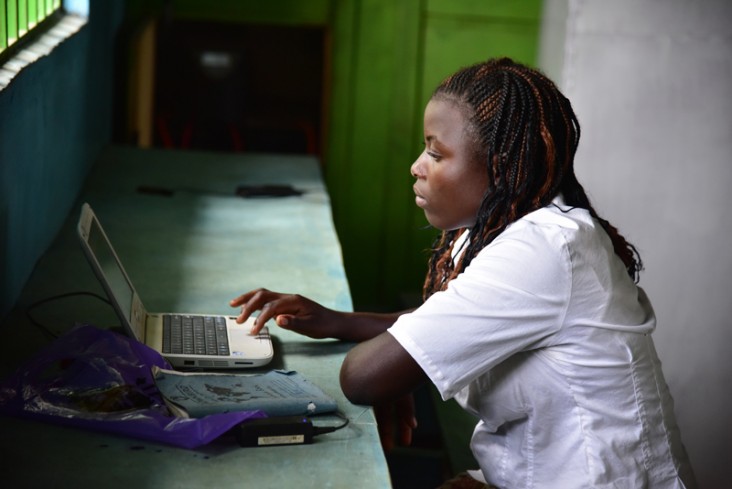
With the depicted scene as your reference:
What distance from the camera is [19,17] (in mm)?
2270

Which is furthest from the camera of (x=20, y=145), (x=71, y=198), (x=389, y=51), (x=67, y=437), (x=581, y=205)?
(x=389, y=51)

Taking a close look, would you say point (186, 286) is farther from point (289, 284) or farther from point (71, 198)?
point (71, 198)

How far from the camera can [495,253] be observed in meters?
1.42

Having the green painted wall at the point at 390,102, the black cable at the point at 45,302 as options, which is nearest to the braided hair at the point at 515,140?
the black cable at the point at 45,302

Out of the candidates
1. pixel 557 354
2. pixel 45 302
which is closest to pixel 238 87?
pixel 45 302

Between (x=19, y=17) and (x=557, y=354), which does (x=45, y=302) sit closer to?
(x=19, y=17)

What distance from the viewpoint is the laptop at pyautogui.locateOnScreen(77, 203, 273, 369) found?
164 cm

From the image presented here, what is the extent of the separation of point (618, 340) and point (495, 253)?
23 centimetres

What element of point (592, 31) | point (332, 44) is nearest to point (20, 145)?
point (592, 31)

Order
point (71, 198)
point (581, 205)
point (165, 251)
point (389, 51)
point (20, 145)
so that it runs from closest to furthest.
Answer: point (581, 205), point (20, 145), point (165, 251), point (71, 198), point (389, 51)

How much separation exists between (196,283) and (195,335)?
1.46ft

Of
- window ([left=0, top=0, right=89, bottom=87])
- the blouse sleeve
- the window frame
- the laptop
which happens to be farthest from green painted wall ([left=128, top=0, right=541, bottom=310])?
the blouse sleeve

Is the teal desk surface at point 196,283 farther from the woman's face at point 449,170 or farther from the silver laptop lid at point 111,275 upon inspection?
the woman's face at point 449,170

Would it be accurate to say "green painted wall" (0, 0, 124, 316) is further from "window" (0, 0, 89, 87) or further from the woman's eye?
the woman's eye
